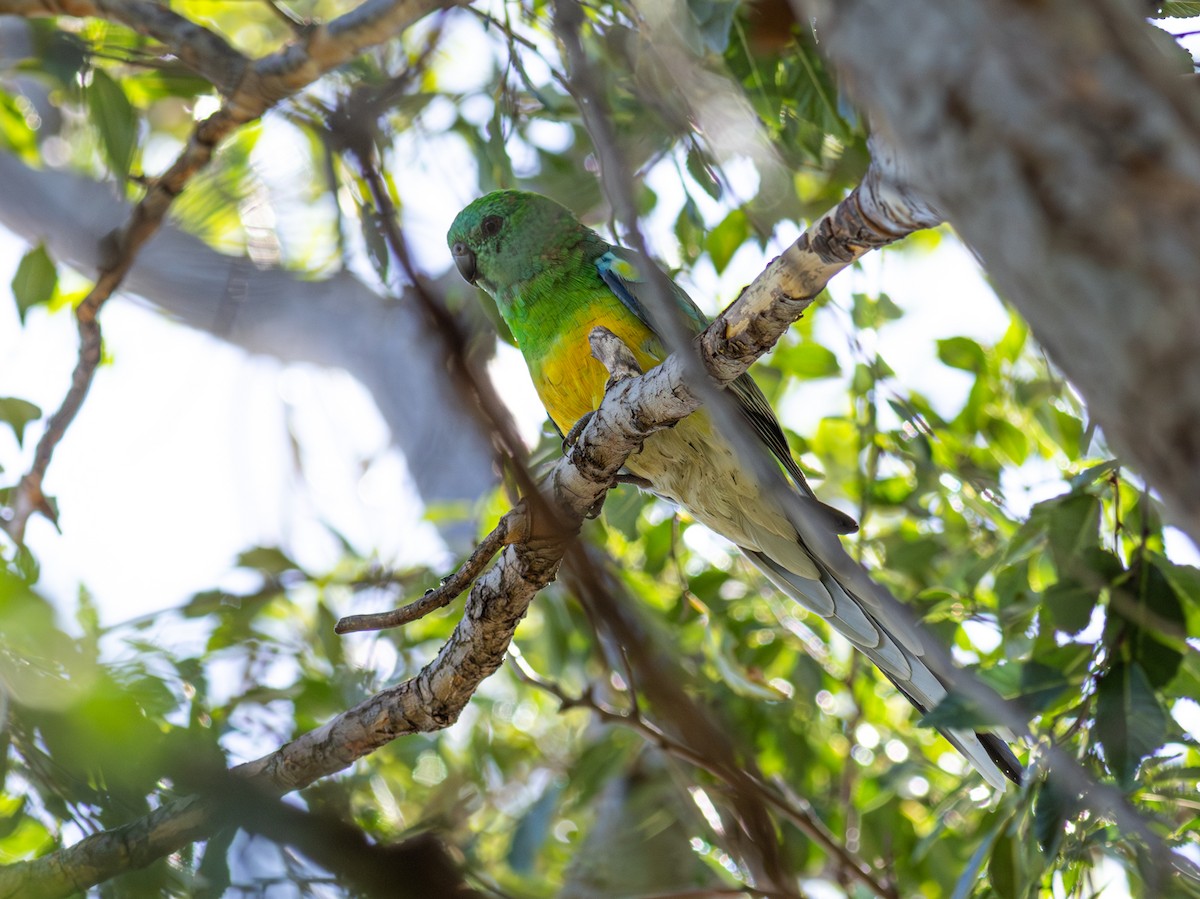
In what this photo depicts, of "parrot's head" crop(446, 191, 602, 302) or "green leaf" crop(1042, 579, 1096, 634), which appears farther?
"parrot's head" crop(446, 191, 602, 302)

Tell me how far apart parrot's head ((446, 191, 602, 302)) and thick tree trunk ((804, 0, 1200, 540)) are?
2.20m

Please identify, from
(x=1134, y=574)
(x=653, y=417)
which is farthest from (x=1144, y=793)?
(x=653, y=417)

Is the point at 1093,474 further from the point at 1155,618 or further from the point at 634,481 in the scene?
the point at 634,481

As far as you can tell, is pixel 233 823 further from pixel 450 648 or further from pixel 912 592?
pixel 912 592

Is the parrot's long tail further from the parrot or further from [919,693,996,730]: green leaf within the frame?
[919,693,996,730]: green leaf

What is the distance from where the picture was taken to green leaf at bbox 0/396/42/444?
2.36m

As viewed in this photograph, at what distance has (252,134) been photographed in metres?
3.47

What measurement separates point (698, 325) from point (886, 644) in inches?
38.2

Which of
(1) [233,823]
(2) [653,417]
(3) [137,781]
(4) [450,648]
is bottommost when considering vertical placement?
(1) [233,823]

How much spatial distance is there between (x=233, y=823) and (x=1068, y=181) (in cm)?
81

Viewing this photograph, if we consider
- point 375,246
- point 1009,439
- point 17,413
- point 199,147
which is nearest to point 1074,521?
point 1009,439

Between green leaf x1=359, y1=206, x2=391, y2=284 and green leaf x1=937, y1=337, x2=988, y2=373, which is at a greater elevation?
green leaf x1=937, y1=337, x2=988, y2=373

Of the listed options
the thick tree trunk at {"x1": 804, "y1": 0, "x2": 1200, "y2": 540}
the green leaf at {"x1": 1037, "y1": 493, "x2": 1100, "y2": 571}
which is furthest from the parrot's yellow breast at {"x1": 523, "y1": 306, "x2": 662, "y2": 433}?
the thick tree trunk at {"x1": 804, "y1": 0, "x2": 1200, "y2": 540}

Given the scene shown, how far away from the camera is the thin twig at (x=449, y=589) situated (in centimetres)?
170
